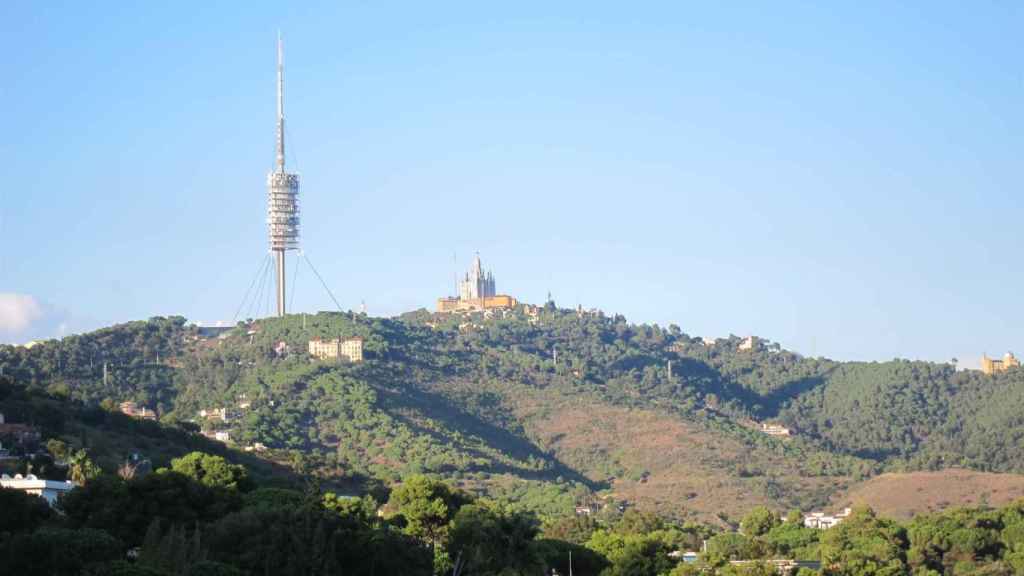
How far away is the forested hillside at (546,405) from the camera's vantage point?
116 metres

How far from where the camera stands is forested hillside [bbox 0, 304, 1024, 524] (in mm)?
115875

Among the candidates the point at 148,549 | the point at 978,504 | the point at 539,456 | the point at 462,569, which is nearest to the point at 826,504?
the point at 978,504

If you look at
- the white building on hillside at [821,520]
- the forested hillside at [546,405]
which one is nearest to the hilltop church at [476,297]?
the forested hillside at [546,405]

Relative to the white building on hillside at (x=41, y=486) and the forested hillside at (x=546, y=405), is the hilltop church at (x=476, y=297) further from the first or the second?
the white building on hillside at (x=41, y=486)

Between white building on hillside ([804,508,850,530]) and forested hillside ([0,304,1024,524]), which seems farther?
forested hillside ([0,304,1024,524])

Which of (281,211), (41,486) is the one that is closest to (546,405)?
(281,211)

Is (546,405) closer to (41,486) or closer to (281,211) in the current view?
(281,211)

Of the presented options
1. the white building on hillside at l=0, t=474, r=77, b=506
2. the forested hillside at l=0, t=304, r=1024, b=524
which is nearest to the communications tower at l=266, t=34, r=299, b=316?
the forested hillside at l=0, t=304, r=1024, b=524

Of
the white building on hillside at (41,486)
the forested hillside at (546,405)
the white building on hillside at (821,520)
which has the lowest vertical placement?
the white building on hillside at (41,486)

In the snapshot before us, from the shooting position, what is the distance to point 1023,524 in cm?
7631

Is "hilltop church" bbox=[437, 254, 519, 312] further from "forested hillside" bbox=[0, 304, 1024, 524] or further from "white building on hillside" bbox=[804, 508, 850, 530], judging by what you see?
"white building on hillside" bbox=[804, 508, 850, 530]

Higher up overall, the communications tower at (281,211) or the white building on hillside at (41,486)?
the communications tower at (281,211)

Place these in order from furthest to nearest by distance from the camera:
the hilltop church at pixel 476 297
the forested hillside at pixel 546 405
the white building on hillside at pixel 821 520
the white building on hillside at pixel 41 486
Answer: the hilltop church at pixel 476 297 → the forested hillside at pixel 546 405 → the white building on hillside at pixel 821 520 → the white building on hillside at pixel 41 486

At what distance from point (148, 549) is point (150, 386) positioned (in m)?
87.1
